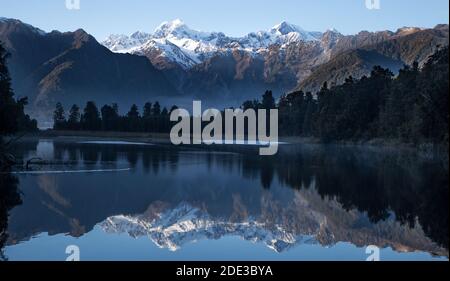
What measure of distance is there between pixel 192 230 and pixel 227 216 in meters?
4.31

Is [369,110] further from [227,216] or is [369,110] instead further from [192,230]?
[192,230]

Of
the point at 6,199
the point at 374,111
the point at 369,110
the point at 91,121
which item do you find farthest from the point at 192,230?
the point at 91,121

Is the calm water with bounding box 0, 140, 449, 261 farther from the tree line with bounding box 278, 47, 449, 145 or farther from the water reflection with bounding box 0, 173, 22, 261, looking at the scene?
the tree line with bounding box 278, 47, 449, 145

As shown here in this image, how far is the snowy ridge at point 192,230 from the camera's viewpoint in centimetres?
2208

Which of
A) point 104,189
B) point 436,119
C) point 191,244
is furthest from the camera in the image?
point 436,119

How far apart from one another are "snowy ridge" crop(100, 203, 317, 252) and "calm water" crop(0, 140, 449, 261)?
41 millimetres

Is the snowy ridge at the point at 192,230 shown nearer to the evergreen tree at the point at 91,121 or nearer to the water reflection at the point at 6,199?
the water reflection at the point at 6,199

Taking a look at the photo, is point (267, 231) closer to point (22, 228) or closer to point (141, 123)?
point (22, 228)

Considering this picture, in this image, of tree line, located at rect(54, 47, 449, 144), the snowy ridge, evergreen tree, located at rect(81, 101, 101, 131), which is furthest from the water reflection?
evergreen tree, located at rect(81, 101, 101, 131)

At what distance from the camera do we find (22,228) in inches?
947

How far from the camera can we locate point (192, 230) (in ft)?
79.9

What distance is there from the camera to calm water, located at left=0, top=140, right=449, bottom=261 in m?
20.4

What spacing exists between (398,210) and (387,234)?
560 centimetres
